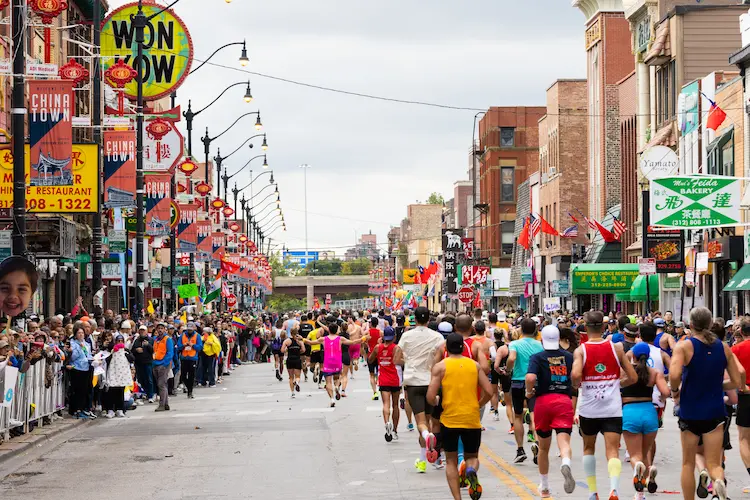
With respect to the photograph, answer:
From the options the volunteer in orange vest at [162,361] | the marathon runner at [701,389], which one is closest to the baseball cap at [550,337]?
the marathon runner at [701,389]

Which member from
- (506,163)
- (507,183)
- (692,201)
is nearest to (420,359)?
(692,201)

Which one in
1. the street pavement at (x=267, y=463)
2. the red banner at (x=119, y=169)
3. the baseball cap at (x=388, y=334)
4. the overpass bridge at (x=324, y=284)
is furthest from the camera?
the overpass bridge at (x=324, y=284)

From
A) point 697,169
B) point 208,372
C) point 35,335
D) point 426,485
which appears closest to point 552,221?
point 697,169

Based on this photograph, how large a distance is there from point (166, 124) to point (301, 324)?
268 inches

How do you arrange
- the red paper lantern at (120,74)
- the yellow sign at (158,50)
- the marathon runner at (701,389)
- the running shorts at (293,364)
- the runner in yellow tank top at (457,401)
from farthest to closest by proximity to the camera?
the yellow sign at (158,50) < the red paper lantern at (120,74) < the running shorts at (293,364) < the runner in yellow tank top at (457,401) < the marathon runner at (701,389)

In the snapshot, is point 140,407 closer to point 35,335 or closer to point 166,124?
point 35,335

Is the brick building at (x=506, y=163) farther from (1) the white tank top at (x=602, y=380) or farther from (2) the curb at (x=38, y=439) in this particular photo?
(1) the white tank top at (x=602, y=380)

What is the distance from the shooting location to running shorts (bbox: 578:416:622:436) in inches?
486

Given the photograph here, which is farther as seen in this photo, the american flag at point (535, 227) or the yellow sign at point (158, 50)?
the american flag at point (535, 227)

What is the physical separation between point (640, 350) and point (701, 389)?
1.94 metres

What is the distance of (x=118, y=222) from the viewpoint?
47781 millimetres

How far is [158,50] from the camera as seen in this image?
34312mm

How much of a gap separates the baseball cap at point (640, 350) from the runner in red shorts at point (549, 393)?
3.15 ft

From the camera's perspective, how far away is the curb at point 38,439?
60.5ft
